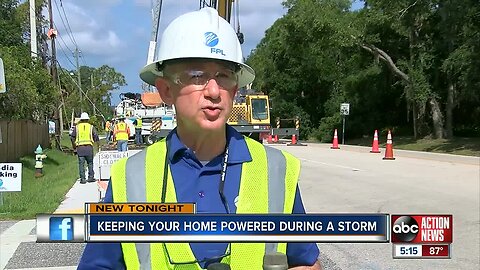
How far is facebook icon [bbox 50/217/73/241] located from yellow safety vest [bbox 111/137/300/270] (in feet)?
1.24

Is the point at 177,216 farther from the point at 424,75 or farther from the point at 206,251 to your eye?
the point at 424,75

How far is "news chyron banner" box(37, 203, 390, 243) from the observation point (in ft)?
4.42

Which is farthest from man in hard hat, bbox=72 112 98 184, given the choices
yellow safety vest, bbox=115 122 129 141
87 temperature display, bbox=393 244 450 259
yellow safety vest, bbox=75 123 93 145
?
87 temperature display, bbox=393 244 450 259

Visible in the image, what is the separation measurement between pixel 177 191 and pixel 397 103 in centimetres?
4565

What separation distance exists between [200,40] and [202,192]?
18.8 inches

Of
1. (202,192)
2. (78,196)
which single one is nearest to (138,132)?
(78,196)

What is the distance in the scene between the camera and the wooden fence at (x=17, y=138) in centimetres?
2200

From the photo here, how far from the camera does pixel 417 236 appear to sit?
55.3 inches

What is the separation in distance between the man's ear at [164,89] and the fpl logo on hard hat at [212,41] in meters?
0.21

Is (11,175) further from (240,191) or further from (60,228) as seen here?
(60,228)

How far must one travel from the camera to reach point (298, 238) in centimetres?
137

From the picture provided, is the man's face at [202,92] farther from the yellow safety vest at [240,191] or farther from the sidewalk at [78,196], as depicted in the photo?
the sidewalk at [78,196]

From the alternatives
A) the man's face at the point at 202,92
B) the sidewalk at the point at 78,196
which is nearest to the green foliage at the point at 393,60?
the sidewalk at the point at 78,196

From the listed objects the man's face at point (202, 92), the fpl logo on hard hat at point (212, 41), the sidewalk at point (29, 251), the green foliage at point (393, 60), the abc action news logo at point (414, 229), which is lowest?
the sidewalk at point (29, 251)
